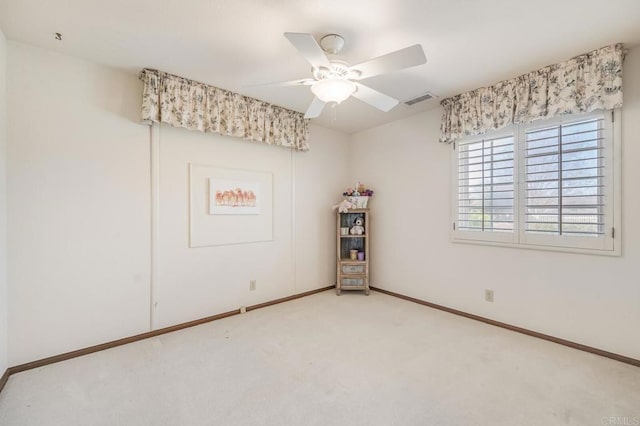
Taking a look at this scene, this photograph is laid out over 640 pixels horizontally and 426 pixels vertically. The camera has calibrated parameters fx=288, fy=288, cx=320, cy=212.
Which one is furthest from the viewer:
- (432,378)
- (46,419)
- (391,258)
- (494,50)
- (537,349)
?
(391,258)

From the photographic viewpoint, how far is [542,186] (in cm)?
266

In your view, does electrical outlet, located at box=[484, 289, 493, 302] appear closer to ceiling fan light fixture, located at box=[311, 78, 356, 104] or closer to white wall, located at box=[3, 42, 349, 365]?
ceiling fan light fixture, located at box=[311, 78, 356, 104]

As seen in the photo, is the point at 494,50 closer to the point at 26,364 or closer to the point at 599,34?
the point at 599,34

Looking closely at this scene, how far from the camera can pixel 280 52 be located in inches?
90.2

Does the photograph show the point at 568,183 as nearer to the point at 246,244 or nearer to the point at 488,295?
the point at 488,295

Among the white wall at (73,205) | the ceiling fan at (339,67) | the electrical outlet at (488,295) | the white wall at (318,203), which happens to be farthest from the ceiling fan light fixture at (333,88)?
the electrical outlet at (488,295)

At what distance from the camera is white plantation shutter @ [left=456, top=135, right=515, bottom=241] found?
2.90m

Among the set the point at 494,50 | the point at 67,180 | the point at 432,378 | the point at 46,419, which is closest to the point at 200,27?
the point at 67,180

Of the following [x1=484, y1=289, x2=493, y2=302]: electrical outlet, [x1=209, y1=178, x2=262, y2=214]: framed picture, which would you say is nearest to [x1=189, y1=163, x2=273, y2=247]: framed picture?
[x1=209, y1=178, x2=262, y2=214]: framed picture

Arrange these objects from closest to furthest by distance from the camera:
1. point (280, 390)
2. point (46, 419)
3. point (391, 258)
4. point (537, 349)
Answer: point (46, 419) < point (280, 390) < point (537, 349) < point (391, 258)

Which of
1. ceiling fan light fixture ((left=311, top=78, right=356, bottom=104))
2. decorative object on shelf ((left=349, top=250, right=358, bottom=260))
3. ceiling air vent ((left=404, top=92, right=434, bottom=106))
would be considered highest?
ceiling air vent ((left=404, top=92, right=434, bottom=106))

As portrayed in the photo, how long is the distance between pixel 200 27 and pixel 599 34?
2.82 m

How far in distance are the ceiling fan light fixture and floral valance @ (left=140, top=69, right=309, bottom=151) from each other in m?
1.39

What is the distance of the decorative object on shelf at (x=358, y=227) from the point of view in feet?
13.6
